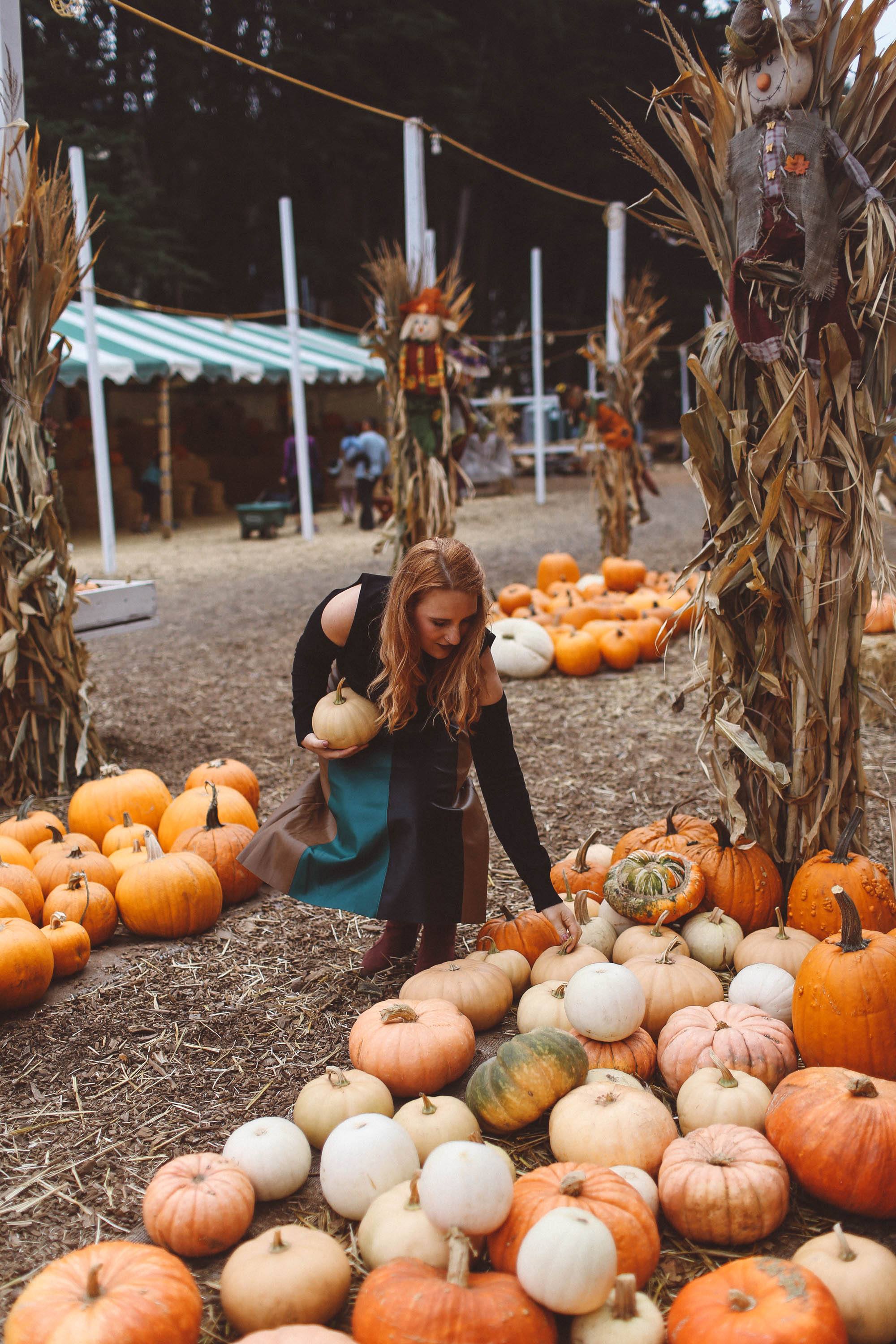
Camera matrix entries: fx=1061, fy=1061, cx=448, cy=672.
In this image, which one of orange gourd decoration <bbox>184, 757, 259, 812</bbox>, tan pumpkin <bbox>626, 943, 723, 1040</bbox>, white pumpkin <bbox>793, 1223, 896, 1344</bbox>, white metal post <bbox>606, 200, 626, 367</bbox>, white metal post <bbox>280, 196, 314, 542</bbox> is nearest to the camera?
white pumpkin <bbox>793, 1223, 896, 1344</bbox>

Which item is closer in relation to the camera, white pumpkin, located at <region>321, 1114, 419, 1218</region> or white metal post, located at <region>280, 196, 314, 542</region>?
white pumpkin, located at <region>321, 1114, 419, 1218</region>

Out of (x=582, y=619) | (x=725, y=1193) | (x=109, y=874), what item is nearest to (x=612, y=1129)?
(x=725, y=1193)

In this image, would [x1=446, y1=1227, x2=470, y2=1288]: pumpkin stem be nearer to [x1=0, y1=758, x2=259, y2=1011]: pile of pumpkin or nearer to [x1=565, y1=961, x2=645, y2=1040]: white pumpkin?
[x1=565, y1=961, x2=645, y2=1040]: white pumpkin

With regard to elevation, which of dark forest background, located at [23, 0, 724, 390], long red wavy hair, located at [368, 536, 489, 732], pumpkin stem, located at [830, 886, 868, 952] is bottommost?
pumpkin stem, located at [830, 886, 868, 952]

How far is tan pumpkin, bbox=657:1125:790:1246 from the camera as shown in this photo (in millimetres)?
1990

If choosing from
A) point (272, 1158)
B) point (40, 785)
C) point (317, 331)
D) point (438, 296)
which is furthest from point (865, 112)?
point (317, 331)

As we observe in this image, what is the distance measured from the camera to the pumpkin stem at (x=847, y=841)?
287cm

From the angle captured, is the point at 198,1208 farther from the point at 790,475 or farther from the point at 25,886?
the point at 790,475

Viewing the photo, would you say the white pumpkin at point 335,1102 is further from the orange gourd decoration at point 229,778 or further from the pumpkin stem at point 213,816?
the orange gourd decoration at point 229,778

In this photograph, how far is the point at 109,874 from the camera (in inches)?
138

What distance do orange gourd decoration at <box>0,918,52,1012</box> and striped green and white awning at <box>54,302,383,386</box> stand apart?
10894mm

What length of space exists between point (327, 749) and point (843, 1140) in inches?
63.7

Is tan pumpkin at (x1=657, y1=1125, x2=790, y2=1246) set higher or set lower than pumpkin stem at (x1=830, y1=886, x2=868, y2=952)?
lower

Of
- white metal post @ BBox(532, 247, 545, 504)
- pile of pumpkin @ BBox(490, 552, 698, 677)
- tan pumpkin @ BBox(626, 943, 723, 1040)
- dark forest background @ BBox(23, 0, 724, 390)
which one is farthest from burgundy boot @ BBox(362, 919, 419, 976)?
dark forest background @ BBox(23, 0, 724, 390)
